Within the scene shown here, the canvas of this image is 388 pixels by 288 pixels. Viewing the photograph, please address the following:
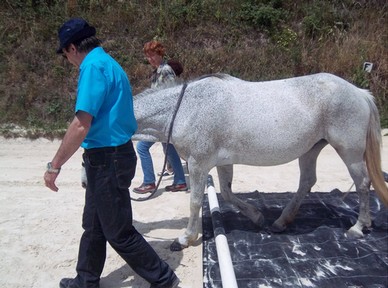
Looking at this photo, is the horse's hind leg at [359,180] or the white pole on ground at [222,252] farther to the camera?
the horse's hind leg at [359,180]

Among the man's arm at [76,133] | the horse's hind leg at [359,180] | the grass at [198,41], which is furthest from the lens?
the grass at [198,41]

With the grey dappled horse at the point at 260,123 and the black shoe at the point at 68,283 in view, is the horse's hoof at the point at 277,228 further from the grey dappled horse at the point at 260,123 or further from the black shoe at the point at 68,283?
the black shoe at the point at 68,283

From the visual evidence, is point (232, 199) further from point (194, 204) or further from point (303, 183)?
point (303, 183)

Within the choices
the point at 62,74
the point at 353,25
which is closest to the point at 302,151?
the point at 62,74

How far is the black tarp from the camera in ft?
10.0

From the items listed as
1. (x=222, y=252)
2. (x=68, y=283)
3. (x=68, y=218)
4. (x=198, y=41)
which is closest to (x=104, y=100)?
(x=222, y=252)

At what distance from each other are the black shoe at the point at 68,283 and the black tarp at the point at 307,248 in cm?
98

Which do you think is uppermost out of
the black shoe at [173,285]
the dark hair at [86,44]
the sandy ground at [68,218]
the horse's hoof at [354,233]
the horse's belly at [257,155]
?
the dark hair at [86,44]

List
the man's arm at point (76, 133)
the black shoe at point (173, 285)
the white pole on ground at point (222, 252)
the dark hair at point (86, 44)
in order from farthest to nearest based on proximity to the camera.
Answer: the black shoe at point (173, 285) < the dark hair at point (86, 44) < the man's arm at point (76, 133) < the white pole on ground at point (222, 252)

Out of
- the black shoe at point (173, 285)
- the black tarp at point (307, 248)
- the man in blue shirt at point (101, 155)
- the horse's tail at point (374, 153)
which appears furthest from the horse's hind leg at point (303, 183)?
the man in blue shirt at point (101, 155)

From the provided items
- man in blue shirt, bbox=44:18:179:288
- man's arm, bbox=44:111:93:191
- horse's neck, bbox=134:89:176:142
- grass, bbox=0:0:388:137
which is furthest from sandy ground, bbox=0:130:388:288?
grass, bbox=0:0:388:137

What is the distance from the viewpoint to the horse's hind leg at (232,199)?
394 centimetres

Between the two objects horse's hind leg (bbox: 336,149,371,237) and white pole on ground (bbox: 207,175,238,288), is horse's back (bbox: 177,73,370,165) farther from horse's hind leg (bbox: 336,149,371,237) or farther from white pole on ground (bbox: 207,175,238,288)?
white pole on ground (bbox: 207,175,238,288)

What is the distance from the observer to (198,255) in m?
3.61
